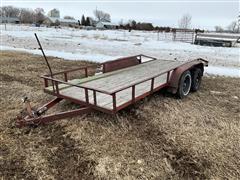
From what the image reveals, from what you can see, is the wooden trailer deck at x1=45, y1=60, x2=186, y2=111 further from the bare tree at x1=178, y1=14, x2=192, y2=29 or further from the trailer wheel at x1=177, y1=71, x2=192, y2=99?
the bare tree at x1=178, y1=14, x2=192, y2=29

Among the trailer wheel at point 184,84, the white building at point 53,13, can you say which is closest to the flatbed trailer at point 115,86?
the trailer wheel at point 184,84

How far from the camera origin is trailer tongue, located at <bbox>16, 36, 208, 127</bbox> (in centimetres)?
360

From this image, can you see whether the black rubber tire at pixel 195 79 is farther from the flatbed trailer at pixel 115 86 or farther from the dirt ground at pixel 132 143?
the dirt ground at pixel 132 143

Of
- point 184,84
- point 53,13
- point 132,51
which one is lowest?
point 132,51

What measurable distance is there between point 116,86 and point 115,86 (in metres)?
0.02

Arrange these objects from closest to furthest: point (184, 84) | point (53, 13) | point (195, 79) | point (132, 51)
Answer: point (184, 84), point (195, 79), point (132, 51), point (53, 13)

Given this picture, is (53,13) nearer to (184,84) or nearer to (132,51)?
(132,51)

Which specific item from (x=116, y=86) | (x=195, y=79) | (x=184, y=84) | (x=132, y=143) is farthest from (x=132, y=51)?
(x=132, y=143)

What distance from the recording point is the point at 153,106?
4488 mm

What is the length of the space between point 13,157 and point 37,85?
3.10 meters

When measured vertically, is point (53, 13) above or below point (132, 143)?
above

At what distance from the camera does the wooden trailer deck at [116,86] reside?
358 cm

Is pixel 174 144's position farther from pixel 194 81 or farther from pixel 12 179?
pixel 194 81

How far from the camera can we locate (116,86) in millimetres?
4332
